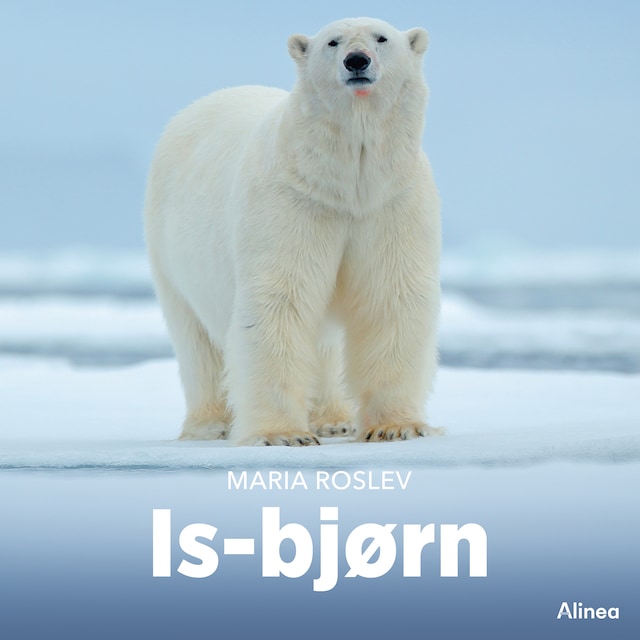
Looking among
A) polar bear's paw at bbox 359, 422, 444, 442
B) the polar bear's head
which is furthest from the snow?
the polar bear's head

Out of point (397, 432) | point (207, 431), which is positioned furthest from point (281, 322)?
point (207, 431)

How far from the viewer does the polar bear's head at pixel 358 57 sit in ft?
16.2

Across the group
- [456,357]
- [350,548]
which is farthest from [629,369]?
[350,548]

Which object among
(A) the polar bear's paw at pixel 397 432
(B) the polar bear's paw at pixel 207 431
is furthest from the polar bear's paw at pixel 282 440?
(B) the polar bear's paw at pixel 207 431

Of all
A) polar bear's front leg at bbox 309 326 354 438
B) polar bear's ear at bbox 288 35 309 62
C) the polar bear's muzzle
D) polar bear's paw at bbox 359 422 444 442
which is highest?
polar bear's ear at bbox 288 35 309 62

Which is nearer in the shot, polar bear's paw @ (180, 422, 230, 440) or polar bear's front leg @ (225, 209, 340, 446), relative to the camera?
polar bear's front leg @ (225, 209, 340, 446)

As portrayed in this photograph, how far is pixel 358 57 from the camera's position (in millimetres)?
4902

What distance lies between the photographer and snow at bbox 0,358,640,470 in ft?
15.8

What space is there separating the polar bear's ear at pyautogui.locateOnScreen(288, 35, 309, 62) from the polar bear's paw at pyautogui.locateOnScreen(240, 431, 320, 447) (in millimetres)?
1385

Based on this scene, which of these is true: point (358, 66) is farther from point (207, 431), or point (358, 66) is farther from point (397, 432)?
point (207, 431)

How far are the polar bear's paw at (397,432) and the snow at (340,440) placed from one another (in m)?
0.09

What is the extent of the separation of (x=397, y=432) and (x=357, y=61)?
4.60 ft

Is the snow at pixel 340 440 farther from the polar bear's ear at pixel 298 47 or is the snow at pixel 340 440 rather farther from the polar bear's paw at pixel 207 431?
the polar bear's ear at pixel 298 47

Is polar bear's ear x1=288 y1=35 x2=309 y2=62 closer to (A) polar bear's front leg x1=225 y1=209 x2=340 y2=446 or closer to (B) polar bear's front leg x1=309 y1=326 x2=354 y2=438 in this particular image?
(A) polar bear's front leg x1=225 y1=209 x2=340 y2=446
